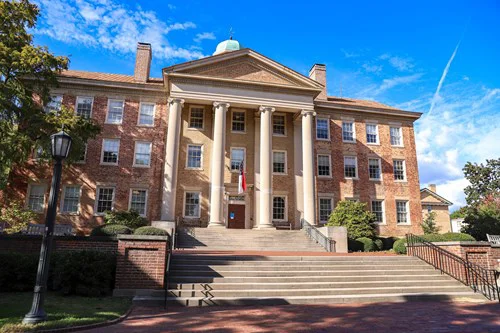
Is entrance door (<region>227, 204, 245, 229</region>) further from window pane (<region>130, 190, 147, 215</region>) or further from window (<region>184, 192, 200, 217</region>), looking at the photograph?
window pane (<region>130, 190, 147, 215</region>)

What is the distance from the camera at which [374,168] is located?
3056 cm

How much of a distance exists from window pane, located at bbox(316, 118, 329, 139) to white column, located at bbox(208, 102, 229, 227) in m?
8.65

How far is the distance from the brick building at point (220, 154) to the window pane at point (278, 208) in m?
0.09

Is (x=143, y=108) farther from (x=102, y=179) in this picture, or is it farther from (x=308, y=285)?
(x=308, y=285)

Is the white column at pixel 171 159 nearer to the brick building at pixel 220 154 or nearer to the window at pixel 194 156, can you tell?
the brick building at pixel 220 154

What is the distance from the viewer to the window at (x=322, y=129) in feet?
98.8

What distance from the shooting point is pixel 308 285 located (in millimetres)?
10898

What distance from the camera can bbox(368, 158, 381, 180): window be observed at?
99.5 feet

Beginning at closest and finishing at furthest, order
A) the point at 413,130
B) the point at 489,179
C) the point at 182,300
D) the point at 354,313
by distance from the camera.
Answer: the point at 354,313
the point at 182,300
the point at 413,130
the point at 489,179

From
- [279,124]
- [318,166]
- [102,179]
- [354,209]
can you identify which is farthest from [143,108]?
[354,209]

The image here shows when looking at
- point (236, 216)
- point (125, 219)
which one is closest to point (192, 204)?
point (236, 216)


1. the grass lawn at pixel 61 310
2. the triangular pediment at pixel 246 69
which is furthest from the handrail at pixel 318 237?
the grass lawn at pixel 61 310

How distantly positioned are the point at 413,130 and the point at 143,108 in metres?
24.1

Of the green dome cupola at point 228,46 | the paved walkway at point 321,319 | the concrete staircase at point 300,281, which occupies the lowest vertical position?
the paved walkway at point 321,319
